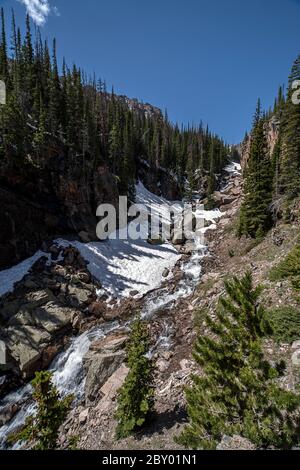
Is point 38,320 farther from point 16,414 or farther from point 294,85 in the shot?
point 294,85

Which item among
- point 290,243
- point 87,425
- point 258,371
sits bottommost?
point 87,425

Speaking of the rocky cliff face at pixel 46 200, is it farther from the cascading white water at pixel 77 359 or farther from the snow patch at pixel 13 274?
the cascading white water at pixel 77 359

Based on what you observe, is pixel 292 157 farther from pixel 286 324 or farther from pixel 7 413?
pixel 7 413

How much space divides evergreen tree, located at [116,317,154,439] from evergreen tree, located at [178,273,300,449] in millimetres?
2079

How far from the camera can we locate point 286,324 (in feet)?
37.2

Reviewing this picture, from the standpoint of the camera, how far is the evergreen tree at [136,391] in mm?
9305

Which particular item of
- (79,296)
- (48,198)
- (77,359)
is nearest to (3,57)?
(48,198)

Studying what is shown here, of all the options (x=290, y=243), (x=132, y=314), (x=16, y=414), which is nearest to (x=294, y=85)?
(x=290, y=243)

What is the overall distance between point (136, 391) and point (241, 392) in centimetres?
401

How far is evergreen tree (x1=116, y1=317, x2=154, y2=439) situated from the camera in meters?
9.30

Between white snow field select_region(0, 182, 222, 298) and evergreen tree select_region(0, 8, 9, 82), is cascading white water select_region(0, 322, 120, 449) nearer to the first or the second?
white snow field select_region(0, 182, 222, 298)
